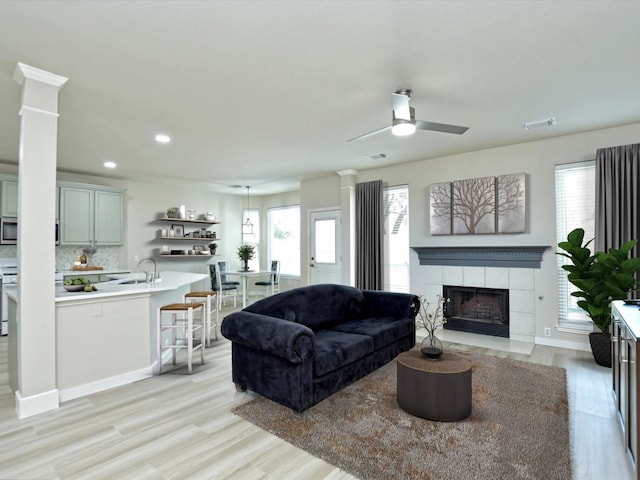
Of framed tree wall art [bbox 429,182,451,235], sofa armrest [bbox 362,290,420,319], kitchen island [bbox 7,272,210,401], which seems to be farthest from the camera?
framed tree wall art [bbox 429,182,451,235]

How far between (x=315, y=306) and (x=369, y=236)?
2.62m

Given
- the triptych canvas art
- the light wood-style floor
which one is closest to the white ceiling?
the triptych canvas art

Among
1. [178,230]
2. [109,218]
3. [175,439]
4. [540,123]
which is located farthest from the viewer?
[178,230]

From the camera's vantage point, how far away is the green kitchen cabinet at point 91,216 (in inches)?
237

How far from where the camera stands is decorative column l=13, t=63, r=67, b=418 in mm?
2699

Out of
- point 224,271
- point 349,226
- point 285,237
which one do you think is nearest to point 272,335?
point 349,226

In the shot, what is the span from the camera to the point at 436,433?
244cm

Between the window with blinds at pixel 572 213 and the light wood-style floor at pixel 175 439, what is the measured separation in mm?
1238

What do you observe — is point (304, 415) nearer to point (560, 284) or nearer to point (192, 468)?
point (192, 468)

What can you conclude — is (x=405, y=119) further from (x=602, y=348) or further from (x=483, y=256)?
(x=602, y=348)

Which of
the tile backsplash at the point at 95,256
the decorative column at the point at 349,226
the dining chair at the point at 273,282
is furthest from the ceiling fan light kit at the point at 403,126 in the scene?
the tile backsplash at the point at 95,256

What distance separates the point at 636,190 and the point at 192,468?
16.5ft

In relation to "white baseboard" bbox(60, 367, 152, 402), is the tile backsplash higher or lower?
higher

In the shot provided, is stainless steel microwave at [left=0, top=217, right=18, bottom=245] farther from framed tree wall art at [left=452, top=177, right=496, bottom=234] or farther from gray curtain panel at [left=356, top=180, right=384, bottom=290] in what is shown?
framed tree wall art at [left=452, top=177, right=496, bottom=234]
